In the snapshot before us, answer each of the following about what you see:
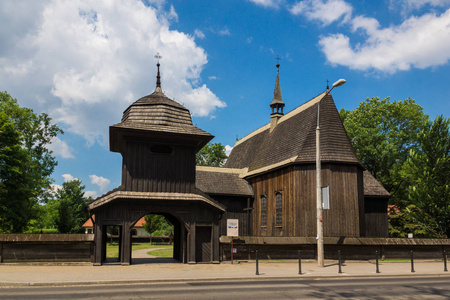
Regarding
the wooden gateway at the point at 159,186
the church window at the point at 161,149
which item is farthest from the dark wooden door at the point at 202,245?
the church window at the point at 161,149

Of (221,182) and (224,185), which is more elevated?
(221,182)

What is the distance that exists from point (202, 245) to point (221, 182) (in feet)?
38.0

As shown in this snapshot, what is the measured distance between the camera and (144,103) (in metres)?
24.7

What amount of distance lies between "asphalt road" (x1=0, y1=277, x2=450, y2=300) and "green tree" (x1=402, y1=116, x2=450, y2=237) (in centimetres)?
1300

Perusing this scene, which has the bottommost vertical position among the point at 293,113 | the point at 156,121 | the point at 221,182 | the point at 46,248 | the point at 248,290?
the point at 248,290

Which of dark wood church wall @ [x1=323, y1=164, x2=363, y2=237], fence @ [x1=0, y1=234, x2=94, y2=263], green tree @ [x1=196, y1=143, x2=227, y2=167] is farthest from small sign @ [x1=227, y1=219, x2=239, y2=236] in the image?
green tree @ [x1=196, y1=143, x2=227, y2=167]

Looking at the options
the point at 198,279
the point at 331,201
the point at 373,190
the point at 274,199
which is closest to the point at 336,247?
the point at 331,201

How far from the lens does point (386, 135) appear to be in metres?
49.6

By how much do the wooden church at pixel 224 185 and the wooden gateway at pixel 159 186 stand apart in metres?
0.06

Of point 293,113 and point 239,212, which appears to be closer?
point 239,212

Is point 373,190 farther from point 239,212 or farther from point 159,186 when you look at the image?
point 159,186

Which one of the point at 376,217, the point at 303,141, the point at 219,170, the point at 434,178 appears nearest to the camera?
the point at 434,178

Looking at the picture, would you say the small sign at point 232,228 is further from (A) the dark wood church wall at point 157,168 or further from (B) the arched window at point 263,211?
(B) the arched window at point 263,211

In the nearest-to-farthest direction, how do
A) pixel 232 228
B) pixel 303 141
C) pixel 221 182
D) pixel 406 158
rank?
pixel 232 228, pixel 303 141, pixel 221 182, pixel 406 158
